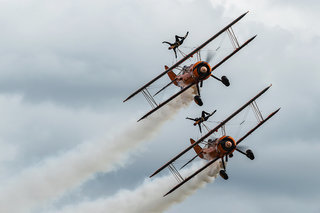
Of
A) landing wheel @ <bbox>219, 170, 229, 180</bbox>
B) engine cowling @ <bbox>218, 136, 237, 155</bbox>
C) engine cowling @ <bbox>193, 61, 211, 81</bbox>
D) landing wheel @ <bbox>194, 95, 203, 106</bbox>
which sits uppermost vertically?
engine cowling @ <bbox>193, 61, 211, 81</bbox>

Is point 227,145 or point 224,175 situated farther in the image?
point 224,175

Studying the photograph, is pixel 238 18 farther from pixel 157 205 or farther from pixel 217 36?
pixel 157 205

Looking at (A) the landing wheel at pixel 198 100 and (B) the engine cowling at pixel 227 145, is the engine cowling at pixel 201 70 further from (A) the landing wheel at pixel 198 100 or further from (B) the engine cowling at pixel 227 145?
(B) the engine cowling at pixel 227 145

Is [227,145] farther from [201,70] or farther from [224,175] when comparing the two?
[201,70]

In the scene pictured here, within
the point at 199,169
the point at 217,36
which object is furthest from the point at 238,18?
the point at 199,169

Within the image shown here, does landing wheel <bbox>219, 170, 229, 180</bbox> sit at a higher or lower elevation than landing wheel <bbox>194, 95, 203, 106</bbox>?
lower

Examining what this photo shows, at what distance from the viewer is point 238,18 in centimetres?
18650

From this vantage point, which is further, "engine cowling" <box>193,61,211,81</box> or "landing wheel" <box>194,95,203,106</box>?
"landing wheel" <box>194,95,203,106</box>

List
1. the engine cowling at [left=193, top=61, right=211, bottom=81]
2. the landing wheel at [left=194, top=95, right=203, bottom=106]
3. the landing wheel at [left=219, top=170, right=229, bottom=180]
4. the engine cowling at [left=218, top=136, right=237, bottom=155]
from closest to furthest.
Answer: the engine cowling at [left=218, top=136, right=237, bottom=155] → the landing wheel at [left=219, top=170, right=229, bottom=180] → the engine cowling at [left=193, top=61, right=211, bottom=81] → the landing wheel at [left=194, top=95, right=203, bottom=106]

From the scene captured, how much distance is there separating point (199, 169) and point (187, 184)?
472 cm

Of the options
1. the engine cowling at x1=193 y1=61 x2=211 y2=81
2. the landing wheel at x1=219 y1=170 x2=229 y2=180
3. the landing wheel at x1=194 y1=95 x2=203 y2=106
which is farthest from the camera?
the landing wheel at x1=194 y1=95 x2=203 y2=106

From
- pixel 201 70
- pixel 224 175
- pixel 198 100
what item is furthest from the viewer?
pixel 198 100

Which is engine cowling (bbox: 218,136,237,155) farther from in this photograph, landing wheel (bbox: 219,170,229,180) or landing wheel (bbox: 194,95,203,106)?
landing wheel (bbox: 194,95,203,106)

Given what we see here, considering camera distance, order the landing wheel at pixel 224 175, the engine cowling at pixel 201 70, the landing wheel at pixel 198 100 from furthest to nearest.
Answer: the landing wheel at pixel 198 100, the engine cowling at pixel 201 70, the landing wheel at pixel 224 175
